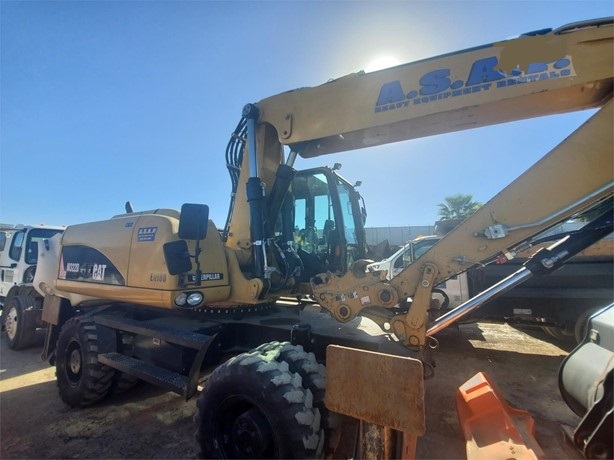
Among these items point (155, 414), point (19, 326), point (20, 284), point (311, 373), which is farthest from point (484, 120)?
point (20, 284)

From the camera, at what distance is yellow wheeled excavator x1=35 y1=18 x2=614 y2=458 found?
2324 mm

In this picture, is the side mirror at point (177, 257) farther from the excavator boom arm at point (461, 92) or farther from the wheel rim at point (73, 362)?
the wheel rim at point (73, 362)

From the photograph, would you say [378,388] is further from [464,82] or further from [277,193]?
[277,193]

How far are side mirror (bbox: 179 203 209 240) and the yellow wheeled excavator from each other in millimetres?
14

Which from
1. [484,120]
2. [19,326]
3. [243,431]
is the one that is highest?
[484,120]

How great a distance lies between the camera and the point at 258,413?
8.45 ft

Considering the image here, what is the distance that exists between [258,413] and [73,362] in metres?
3.49

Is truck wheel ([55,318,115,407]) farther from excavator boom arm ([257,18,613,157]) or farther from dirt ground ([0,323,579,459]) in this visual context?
excavator boom arm ([257,18,613,157])

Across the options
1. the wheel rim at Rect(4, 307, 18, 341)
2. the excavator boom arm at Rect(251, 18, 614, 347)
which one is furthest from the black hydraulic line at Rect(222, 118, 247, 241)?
the wheel rim at Rect(4, 307, 18, 341)

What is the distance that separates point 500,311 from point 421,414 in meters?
5.24

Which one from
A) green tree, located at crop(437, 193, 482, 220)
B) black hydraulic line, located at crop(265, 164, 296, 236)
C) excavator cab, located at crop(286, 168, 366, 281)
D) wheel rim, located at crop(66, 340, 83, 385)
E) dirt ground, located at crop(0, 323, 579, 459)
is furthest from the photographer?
green tree, located at crop(437, 193, 482, 220)

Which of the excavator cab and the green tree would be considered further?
the green tree

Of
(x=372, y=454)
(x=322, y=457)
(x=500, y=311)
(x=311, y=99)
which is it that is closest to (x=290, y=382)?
(x=322, y=457)

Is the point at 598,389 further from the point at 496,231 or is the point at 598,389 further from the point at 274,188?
the point at 274,188
